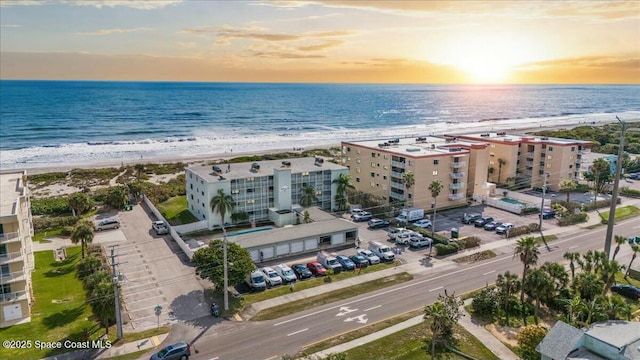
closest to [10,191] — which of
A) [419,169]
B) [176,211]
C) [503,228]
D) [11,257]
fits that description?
[11,257]

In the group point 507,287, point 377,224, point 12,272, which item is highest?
point 12,272

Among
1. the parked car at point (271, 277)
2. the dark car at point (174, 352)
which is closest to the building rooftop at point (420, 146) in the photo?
the parked car at point (271, 277)

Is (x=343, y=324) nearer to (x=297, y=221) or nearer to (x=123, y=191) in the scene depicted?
(x=297, y=221)

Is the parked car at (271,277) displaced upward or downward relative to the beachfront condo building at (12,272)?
downward

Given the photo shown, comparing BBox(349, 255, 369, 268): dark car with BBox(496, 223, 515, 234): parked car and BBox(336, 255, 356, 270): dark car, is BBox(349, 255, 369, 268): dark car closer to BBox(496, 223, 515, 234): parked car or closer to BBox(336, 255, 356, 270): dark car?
BBox(336, 255, 356, 270): dark car

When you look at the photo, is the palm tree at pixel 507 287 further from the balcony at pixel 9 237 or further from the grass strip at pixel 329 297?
the balcony at pixel 9 237

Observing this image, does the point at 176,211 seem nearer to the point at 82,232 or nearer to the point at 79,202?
the point at 79,202
